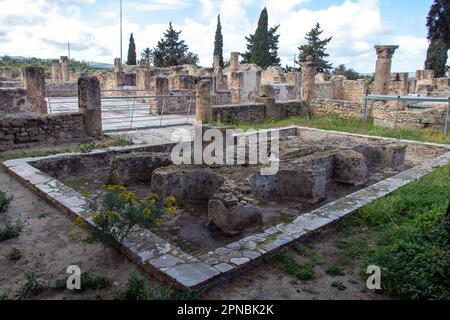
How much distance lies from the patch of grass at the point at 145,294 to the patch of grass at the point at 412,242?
6.05 ft

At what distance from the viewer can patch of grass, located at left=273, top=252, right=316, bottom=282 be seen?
12.8ft

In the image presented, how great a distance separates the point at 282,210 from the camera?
652cm

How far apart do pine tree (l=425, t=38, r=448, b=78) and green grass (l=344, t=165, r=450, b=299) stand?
33.3 meters

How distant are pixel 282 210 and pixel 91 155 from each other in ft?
13.9

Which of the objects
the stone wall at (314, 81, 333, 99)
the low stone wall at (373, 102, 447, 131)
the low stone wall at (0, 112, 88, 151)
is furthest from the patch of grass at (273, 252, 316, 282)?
the stone wall at (314, 81, 333, 99)

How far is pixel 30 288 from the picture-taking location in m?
3.42

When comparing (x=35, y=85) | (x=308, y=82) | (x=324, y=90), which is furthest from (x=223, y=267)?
(x=324, y=90)

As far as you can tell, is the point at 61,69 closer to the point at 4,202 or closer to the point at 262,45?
the point at 262,45

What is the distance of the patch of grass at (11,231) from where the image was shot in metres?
4.55

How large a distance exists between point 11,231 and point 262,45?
3813 cm

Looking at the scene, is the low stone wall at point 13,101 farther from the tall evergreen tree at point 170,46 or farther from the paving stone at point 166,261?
the tall evergreen tree at point 170,46

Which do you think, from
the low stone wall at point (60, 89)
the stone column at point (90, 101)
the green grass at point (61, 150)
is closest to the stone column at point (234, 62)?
the low stone wall at point (60, 89)
